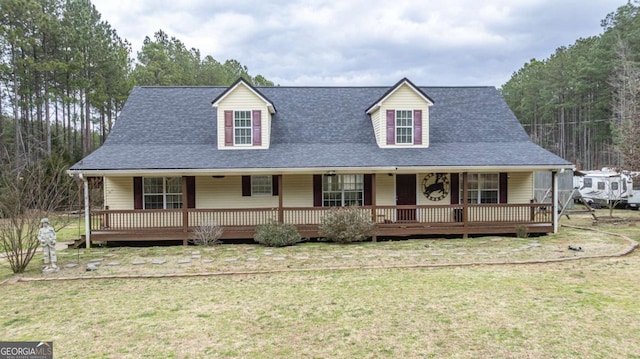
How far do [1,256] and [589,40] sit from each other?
55675 millimetres

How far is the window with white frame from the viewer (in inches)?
584

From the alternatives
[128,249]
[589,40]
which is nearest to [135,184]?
[128,249]

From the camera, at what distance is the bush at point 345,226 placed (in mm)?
12586

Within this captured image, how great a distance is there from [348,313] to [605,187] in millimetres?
24220

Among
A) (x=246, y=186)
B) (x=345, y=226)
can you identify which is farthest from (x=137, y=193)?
(x=345, y=226)

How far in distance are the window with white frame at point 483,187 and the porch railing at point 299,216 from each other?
90cm

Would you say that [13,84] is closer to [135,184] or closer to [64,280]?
[135,184]

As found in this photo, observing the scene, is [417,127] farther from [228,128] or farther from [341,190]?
[228,128]

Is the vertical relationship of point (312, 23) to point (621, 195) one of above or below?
above

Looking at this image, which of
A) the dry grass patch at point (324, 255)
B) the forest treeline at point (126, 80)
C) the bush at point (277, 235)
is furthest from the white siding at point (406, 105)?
the forest treeline at point (126, 80)

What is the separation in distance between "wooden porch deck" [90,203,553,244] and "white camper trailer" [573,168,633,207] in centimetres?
1065

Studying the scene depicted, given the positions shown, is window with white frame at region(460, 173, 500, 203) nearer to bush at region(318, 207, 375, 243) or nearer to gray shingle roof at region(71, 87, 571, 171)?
gray shingle roof at region(71, 87, 571, 171)

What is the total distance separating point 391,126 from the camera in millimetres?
14781

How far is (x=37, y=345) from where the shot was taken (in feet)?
16.3
